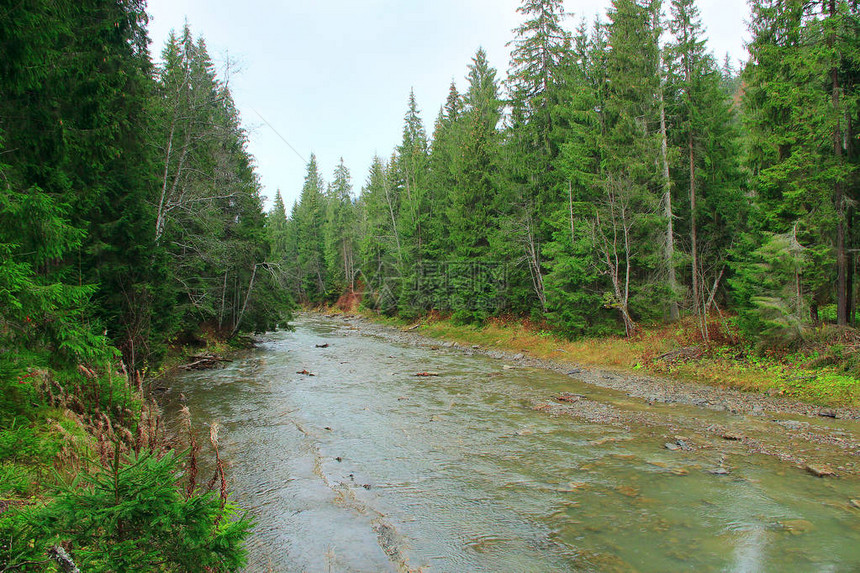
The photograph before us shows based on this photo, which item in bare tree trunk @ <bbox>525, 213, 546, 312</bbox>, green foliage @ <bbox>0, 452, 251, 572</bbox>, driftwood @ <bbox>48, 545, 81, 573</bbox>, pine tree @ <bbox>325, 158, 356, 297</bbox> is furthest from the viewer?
pine tree @ <bbox>325, 158, 356, 297</bbox>

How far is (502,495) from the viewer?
738cm

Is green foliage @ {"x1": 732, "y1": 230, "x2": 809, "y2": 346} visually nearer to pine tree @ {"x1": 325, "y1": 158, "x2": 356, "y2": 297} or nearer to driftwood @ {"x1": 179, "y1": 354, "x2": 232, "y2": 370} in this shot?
driftwood @ {"x1": 179, "y1": 354, "x2": 232, "y2": 370}

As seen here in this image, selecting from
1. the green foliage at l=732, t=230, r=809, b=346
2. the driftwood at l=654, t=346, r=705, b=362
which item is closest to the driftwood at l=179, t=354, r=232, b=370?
the driftwood at l=654, t=346, r=705, b=362

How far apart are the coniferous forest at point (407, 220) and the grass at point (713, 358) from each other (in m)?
0.60

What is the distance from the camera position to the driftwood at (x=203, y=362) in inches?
721

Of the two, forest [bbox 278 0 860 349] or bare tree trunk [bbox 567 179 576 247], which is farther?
bare tree trunk [bbox 567 179 576 247]

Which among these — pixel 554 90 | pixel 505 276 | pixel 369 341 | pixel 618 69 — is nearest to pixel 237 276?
pixel 369 341

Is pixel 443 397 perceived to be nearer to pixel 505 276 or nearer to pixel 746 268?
pixel 746 268

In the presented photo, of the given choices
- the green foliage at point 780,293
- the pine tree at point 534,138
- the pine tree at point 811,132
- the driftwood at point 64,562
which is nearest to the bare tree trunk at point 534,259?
the pine tree at point 534,138

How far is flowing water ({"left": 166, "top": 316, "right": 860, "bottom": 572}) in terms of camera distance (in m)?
5.68

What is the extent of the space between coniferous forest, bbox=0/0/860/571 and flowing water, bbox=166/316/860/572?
5.62 feet

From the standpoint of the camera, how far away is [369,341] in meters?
30.1

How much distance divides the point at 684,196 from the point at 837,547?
780 inches

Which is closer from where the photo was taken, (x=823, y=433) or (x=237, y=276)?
(x=823, y=433)
